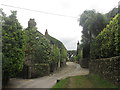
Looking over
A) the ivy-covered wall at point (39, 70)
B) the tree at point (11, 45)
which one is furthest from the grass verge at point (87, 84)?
the ivy-covered wall at point (39, 70)

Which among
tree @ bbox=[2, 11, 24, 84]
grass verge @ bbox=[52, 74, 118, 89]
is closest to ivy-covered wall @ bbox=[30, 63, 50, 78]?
tree @ bbox=[2, 11, 24, 84]

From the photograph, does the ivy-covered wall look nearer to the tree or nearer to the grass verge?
the tree

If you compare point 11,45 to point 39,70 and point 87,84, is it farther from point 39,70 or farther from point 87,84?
point 39,70

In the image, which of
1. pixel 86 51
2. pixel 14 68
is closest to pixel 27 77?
pixel 14 68

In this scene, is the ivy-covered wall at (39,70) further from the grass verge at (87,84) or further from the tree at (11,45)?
the grass verge at (87,84)

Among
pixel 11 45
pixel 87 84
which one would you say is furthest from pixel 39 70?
pixel 87 84

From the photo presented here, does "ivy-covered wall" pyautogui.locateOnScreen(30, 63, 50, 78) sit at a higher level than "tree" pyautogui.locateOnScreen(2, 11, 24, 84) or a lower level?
lower

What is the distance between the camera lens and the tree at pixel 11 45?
837 cm

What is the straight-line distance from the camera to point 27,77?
12086 mm

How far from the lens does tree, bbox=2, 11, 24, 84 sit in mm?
8367

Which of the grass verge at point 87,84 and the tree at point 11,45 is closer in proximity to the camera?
the grass verge at point 87,84

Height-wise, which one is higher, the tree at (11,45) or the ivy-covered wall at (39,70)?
the tree at (11,45)

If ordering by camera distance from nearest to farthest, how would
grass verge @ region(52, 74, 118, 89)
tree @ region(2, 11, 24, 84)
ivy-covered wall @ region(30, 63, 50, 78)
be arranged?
grass verge @ region(52, 74, 118, 89) < tree @ region(2, 11, 24, 84) < ivy-covered wall @ region(30, 63, 50, 78)

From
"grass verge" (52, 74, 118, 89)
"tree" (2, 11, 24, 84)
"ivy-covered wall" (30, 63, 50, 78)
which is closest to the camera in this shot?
"grass verge" (52, 74, 118, 89)
